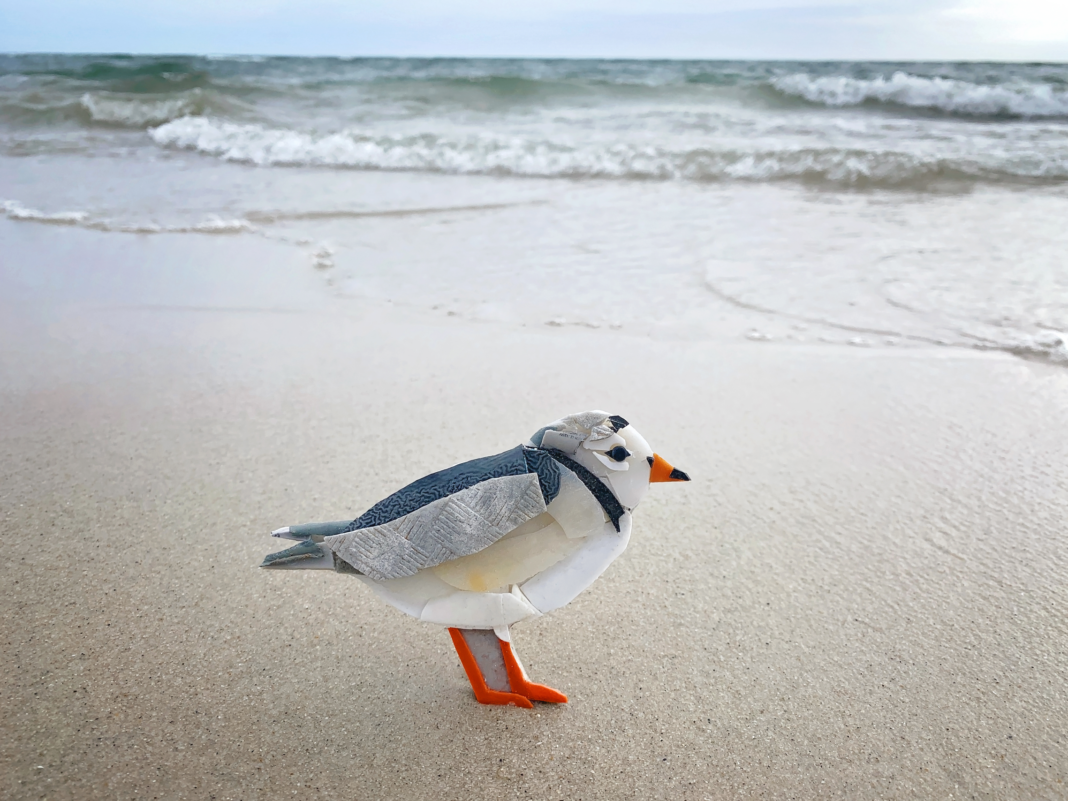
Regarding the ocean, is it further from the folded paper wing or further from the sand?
the folded paper wing

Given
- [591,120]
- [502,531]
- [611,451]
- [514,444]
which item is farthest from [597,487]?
[591,120]

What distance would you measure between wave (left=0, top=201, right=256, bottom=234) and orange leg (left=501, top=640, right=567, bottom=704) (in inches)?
174

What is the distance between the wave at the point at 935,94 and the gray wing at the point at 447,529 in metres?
12.3

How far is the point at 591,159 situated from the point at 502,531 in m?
6.85

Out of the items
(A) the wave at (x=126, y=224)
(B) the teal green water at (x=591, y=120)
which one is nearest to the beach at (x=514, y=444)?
(A) the wave at (x=126, y=224)

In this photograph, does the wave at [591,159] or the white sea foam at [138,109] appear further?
the white sea foam at [138,109]

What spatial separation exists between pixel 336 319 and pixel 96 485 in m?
1.55

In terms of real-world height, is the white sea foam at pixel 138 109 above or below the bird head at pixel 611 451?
above

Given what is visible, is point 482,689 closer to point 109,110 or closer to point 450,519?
point 450,519

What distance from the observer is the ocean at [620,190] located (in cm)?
390

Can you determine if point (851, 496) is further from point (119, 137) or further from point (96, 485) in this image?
point (119, 137)

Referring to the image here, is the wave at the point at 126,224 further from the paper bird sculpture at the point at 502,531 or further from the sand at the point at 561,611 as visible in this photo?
the paper bird sculpture at the point at 502,531

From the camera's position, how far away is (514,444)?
105 inches

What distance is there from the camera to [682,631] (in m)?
1.88
